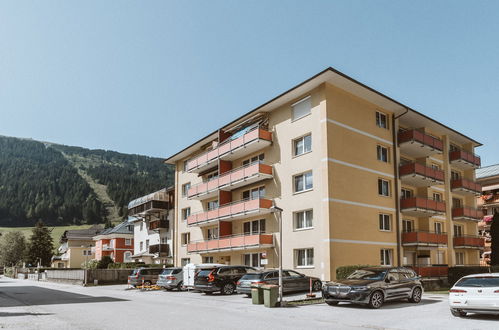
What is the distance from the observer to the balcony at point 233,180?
115 feet

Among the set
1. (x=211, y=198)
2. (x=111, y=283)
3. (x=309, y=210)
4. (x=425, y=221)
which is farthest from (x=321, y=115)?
(x=111, y=283)

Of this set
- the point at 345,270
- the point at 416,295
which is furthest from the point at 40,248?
the point at 416,295

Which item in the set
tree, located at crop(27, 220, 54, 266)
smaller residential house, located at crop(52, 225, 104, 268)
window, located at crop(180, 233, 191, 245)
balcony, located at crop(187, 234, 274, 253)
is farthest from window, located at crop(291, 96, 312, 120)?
tree, located at crop(27, 220, 54, 266)

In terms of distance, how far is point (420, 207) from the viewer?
34.6m

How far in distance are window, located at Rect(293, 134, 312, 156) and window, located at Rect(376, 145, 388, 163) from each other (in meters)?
5.74

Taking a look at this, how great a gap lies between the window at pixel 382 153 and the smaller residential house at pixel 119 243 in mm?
55526

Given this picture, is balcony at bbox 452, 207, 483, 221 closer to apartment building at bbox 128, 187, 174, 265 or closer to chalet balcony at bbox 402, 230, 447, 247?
chalet balcony at bbox 402, 230, 447, 247

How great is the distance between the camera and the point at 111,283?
46.0m

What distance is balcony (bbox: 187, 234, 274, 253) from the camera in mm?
33906

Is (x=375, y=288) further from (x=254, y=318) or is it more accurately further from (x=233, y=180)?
(x=233, y=180)

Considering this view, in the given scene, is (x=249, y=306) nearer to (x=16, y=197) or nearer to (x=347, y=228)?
(x=347, y=228)

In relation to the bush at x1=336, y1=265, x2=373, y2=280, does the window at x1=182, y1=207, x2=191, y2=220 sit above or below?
above

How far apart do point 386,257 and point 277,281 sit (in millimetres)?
11879

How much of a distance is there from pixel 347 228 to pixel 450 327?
16.8m
